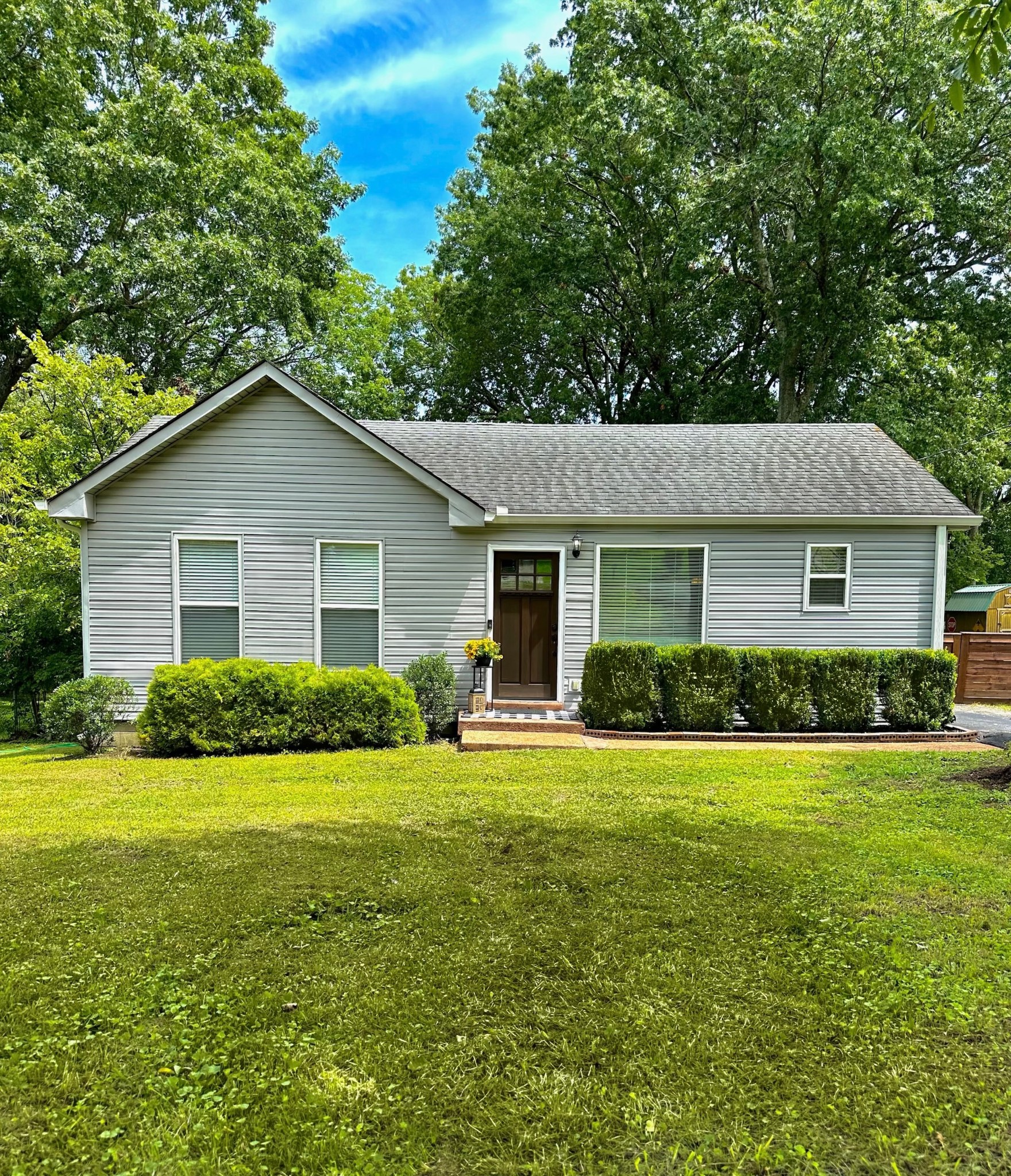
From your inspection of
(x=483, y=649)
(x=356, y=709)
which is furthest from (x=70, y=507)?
(x=483, y=649)

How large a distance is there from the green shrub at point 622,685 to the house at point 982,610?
461 inches

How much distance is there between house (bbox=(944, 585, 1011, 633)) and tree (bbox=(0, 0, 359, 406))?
20749mm

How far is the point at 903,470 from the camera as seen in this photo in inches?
435

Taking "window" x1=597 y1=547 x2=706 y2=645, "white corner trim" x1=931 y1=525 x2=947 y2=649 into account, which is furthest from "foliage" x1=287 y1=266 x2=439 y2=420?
"white corner trim" x1=931 y1=525 x2=947 y2=649

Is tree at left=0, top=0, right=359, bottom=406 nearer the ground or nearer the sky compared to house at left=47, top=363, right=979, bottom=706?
nearer the sky

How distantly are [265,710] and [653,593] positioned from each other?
231 inches

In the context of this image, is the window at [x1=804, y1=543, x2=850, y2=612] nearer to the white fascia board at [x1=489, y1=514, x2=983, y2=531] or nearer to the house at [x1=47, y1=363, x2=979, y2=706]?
the house at [x1=47, y1=363, x2=979, y2=706]

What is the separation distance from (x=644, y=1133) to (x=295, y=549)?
8306mm

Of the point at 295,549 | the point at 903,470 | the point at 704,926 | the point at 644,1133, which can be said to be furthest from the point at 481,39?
the point at 644,1133

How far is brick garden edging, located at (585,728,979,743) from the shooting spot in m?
8.67

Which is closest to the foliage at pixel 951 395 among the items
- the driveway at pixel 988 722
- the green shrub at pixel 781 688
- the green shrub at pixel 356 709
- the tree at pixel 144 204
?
the driveway at pixel 988 722

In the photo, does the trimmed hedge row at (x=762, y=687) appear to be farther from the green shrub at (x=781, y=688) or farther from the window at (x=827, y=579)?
the window at (x=827, y=579)

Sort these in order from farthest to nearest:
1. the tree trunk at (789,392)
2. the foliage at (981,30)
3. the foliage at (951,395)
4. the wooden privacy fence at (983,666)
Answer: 1. the tree trunk at (789,392)
2. the foliage at (951,395)
3. the wooden privacy fence at (983,666)
4. the foliage at (981,30)

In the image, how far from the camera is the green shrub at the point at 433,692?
8.80 meters
